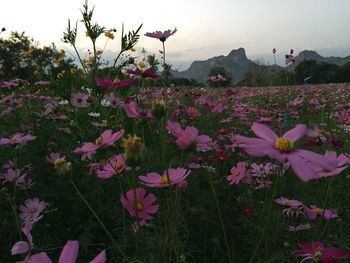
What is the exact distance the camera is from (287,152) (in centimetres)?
89

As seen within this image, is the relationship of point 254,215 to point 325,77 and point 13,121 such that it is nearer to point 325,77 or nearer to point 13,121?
point 13,121

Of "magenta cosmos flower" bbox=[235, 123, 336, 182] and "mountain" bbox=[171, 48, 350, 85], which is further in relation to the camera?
"mountain" bbox=[171, 48, 350, 85]

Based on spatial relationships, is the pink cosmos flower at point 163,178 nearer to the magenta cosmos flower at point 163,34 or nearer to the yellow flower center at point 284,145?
the yellow flower center at point 284,145

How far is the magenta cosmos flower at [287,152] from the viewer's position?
0.79m

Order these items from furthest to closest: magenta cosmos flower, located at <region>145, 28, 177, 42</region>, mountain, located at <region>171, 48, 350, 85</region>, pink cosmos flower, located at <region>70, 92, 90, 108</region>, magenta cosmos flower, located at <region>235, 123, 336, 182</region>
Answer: mountain, located at <region>171, 48, 350, 85</region>, pink cosmos flower, located at <region>70, 92, 90, 108</region>, magenta cosmos flower, located at <region>145, 28, 177, 42</region>, magenta cosmos flower, located at <region>235, 123, 336, 182</region>

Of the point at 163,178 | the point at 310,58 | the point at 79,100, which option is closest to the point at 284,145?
the point at 163,178

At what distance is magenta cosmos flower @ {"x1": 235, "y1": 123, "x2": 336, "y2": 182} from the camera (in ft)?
2.60

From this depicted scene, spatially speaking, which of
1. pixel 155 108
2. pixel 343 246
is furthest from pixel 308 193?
pixel 155 108

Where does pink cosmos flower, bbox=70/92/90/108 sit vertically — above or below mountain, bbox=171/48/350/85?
above

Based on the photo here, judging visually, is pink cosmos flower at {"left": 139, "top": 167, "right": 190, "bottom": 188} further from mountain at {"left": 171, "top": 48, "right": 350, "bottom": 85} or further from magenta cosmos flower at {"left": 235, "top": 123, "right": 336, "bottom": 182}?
mountain at {"left": 171, "top": 48, "right": 350, "bottom": 85}

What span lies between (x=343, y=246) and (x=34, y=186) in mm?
1242

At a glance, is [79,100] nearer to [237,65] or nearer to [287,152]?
[287,152]

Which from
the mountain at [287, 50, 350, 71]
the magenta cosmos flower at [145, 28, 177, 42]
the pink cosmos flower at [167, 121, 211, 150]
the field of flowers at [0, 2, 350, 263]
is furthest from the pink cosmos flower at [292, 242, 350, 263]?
the mountain at [287, 50, 350, 71]

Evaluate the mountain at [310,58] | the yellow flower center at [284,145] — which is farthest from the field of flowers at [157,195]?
the mountain at [310,58]
